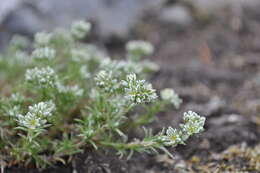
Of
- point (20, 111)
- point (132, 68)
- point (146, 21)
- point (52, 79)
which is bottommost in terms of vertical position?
point (20, 111)

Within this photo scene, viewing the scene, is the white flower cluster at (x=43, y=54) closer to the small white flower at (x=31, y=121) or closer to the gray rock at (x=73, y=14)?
the small white flower at (x=31, y=121)

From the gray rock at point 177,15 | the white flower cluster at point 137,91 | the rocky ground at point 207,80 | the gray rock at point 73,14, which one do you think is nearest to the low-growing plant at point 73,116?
the white flower cluster at point 137,91

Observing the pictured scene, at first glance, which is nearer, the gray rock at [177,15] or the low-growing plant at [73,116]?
the low-growing plant at [73,116]

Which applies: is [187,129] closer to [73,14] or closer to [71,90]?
[71,90]

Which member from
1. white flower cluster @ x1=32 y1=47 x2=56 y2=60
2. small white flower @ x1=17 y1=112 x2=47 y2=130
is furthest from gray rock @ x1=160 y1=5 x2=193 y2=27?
small white flower @ x1=17 y1=112 x2=47 y2=130

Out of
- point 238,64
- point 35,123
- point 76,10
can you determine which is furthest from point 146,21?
point 35,123

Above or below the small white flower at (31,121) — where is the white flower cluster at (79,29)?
above

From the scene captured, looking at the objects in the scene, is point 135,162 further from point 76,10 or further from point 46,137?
point 76,10

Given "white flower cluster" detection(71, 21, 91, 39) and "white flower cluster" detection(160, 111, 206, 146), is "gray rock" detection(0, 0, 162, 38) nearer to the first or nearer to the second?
"white flower cluster" detection(71, 21, 91, 39)
